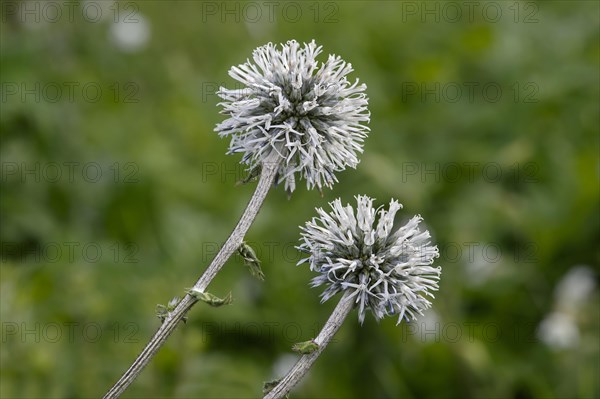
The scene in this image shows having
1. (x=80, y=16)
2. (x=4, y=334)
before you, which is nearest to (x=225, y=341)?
(x=4, y=334)

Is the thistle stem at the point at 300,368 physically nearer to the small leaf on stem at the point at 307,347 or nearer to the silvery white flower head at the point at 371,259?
the small leaf on stem at the point at 307,347

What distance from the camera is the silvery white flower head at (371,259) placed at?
2076 millimetres

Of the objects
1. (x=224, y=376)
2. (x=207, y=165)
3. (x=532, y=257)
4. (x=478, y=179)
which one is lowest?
(x=224, y=376)

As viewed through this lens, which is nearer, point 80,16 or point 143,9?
point 80,16

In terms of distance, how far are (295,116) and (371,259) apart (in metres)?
0.47

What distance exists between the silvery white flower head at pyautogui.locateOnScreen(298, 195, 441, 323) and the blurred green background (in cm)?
246

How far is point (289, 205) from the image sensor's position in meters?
6.16

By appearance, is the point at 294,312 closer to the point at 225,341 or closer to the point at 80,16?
the point at 225,341

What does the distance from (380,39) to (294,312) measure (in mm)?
3794

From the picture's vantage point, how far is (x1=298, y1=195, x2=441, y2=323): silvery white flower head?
208 cm

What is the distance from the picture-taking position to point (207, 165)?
6.65m

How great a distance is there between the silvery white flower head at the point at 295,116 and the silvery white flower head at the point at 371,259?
0.46 feet

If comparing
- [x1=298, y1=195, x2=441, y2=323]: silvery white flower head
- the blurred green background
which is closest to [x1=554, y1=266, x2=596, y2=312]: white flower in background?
the blurred green background

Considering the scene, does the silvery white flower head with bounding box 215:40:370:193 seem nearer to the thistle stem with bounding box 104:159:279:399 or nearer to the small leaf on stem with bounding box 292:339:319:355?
the thistle stem with bounding box 104:159:279:399
